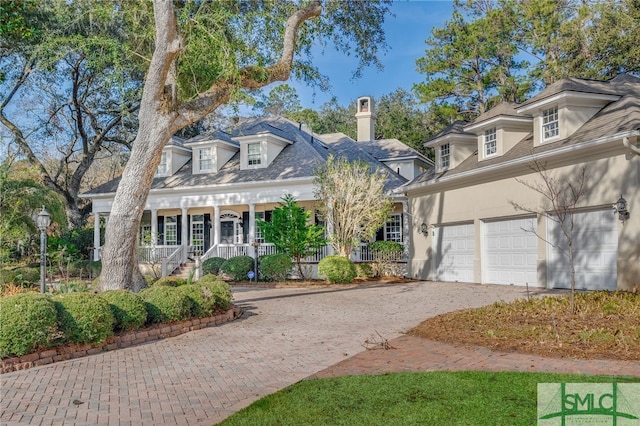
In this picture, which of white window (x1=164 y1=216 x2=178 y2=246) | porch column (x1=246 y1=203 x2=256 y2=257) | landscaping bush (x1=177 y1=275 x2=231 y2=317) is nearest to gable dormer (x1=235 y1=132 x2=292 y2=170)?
porch column (x1=246 y1=203 x2=256 y2=257)

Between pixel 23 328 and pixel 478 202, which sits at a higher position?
pixel 478 202

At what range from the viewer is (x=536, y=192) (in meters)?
14.3

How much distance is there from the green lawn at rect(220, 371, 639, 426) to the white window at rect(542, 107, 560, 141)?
35.6ft

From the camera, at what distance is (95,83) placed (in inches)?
1060

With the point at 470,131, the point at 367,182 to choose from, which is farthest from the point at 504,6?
the point at 367,182

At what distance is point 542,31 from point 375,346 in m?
25.1

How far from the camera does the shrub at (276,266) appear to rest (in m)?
18.5

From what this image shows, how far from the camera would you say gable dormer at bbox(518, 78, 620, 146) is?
13.9 metres

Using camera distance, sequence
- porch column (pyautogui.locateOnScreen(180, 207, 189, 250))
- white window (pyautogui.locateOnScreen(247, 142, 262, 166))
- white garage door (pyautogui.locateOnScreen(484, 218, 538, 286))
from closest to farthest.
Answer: white garage door (pyautogui.locateOnScreen(484, 218, 538, 286)), porch column (pyautogui.locateOnScreen(180, 207, 189, 250)), white window (pyautogui.locateOnScreen(247, 142, 262, 166))

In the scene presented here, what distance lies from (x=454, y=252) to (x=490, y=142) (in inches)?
156

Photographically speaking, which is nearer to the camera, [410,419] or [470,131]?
[410,419]

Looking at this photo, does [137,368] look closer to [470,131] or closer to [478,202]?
[478,202]

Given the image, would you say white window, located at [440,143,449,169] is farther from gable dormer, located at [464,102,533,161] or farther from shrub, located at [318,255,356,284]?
shrub, located at [318,255,356,284]

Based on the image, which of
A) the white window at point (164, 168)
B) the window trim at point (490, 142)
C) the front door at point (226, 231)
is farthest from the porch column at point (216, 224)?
the window trim at point (490, 142)
